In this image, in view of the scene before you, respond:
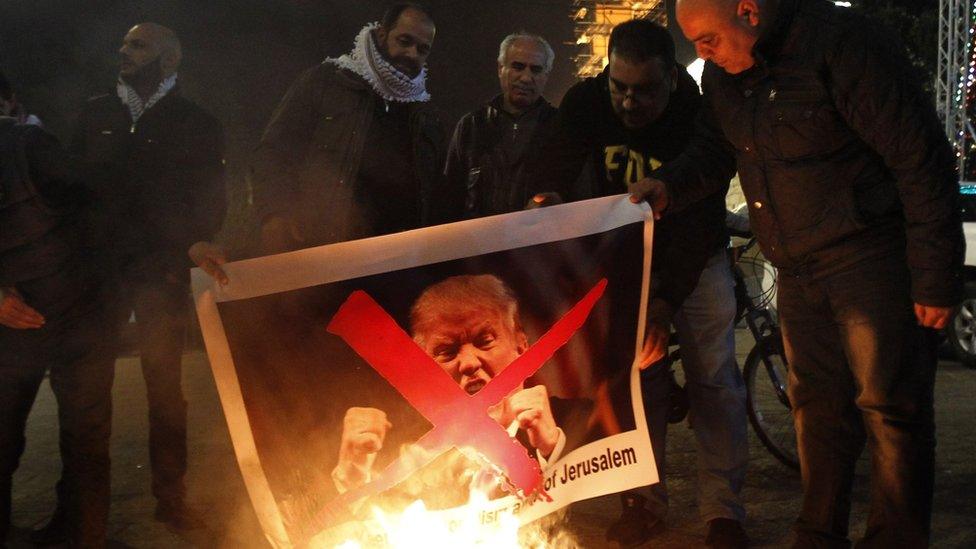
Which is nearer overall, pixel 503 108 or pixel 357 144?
pixel 357 144

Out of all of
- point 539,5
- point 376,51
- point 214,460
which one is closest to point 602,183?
point 376,51

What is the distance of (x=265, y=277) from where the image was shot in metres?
2.95

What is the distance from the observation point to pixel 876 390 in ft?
9.50

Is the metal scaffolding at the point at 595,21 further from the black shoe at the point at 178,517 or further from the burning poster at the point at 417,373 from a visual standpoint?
the burning poster at the point at 417,373

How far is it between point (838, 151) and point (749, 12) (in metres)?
0.53

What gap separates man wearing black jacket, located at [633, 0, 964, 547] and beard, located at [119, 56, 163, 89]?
8.94ft

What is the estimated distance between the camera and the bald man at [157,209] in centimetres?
429

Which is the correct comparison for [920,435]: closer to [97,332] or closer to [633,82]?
[633,82]

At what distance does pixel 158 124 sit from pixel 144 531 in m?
1.93

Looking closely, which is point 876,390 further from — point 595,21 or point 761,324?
point 595,21

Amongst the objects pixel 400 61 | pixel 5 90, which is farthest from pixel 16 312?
pixel 400 61

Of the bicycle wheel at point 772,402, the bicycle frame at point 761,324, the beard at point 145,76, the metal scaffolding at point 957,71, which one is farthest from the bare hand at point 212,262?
the metal scaffolding at point 957,71

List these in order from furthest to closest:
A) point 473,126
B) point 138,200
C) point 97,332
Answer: point 473,126
point 138,200
point 97,332

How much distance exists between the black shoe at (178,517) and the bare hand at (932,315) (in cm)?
322
